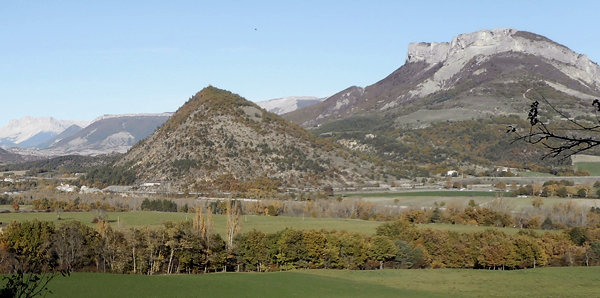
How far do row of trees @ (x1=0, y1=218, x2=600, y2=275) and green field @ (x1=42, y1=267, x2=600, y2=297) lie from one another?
8.70m

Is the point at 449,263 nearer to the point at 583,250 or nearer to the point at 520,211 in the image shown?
the point at 583,250

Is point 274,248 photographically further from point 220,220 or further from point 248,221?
point 220,220

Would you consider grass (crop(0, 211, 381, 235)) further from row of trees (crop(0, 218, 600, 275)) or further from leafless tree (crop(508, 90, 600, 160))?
leafless tree (crop(508, 90, 600, 160))

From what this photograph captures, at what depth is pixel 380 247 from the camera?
85.8 meters

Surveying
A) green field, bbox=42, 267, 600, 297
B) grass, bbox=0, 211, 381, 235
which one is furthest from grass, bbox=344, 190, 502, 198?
green field, bbox=42, 267, 600, 297

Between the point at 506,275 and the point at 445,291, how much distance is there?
1691 cm

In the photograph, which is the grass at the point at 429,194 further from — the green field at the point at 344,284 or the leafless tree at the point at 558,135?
the leafless tree at the point at 558,135

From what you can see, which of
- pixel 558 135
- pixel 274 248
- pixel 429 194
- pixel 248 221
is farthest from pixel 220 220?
pixel 558 135

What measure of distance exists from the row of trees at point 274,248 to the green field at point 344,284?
8704 mm

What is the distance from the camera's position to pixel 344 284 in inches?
2537

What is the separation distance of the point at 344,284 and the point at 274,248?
22310 mm

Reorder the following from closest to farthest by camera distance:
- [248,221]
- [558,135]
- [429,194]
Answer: [558,135] < [248,221] < [429,194]

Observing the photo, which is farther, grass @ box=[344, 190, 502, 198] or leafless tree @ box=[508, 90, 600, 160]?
grass @ box=[344, 190, 502, 198]

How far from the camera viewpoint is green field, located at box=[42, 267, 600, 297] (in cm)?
5566
